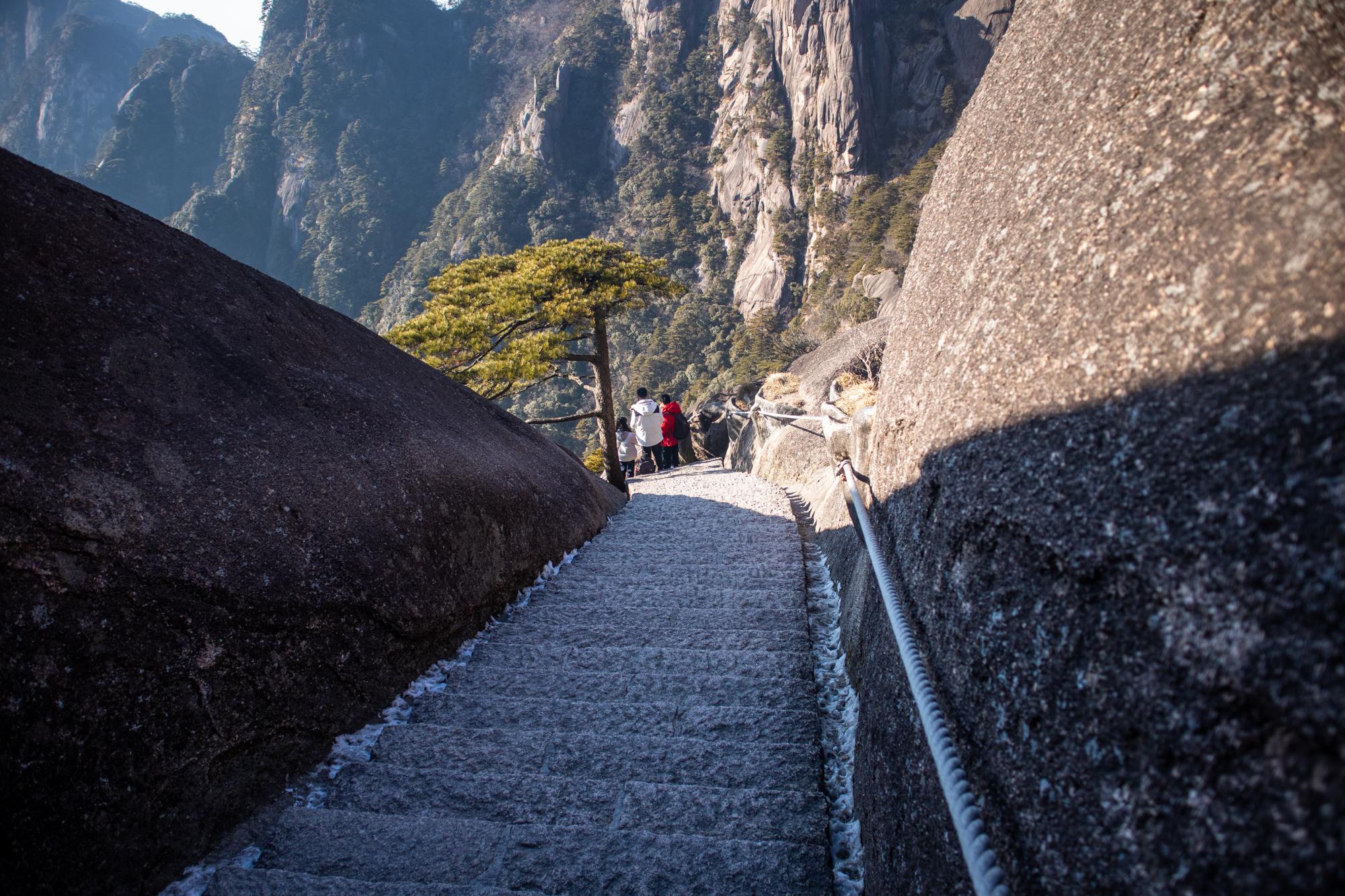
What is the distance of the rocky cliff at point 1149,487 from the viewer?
2.46 feet

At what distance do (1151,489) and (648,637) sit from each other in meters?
2.75

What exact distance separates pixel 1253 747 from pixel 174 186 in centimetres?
15666

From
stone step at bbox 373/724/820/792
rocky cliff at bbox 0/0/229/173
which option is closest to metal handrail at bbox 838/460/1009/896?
stone step at bbox 373/724/820/792

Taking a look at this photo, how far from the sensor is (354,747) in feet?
8.21

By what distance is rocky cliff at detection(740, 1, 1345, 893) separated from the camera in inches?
29.5

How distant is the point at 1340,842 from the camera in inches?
25.0

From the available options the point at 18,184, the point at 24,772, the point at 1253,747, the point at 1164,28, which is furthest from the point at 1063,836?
the point at 18,184

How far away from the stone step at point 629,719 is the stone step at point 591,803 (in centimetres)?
33

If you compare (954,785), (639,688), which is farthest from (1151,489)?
(639,688)

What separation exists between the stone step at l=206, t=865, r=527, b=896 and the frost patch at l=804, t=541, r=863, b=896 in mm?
878

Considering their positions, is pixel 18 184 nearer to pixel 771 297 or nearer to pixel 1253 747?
pixel 1253 747

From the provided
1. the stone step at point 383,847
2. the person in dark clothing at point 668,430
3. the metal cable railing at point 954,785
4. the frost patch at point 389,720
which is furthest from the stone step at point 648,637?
the person in dark clothing at point 668,430

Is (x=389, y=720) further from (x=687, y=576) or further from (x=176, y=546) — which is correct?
(x=687, y=576)

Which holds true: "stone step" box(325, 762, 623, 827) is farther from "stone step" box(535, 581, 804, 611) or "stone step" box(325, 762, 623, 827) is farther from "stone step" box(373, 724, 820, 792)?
"stone step" box(535, 581, 804, 611)
